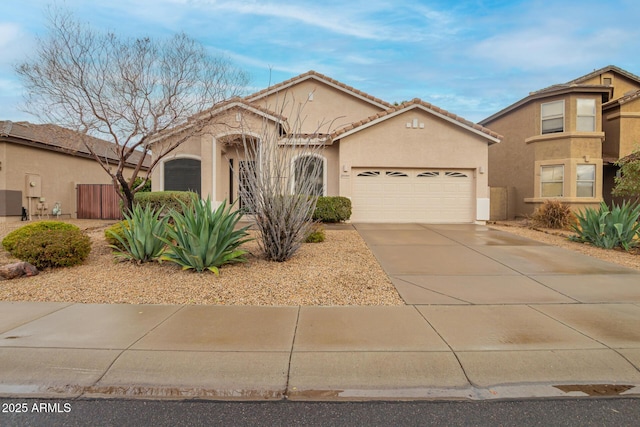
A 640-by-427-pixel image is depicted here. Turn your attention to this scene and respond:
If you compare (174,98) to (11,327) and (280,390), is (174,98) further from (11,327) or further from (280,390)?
(280,390)

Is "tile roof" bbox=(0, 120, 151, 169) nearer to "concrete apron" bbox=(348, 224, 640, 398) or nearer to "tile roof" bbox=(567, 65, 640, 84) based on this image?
"concrete apron" bbox=(348, 224, 640, 398)

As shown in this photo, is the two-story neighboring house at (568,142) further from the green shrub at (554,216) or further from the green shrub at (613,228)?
the green shrub at (613,228)

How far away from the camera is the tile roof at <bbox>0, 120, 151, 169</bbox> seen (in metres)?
12.7

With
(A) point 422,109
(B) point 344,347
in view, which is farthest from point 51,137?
(B) point 344,347

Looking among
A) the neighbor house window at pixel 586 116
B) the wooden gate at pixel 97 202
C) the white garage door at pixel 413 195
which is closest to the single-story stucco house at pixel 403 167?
the white garage door at pixel 413 195

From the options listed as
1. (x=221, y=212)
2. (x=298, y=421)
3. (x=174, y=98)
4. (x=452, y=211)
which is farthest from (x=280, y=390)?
(x=452, y=211)

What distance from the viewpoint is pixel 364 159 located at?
1568 cm

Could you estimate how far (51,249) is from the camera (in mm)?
7703

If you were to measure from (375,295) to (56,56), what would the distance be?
1197cm

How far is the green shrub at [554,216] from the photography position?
14.8 meters

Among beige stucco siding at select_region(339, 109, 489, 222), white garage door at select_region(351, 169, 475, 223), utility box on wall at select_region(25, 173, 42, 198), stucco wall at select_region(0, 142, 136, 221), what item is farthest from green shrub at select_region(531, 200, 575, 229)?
stucco wall at select_region(0, 142, 136, 221)

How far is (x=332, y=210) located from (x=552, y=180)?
10759 millimetres

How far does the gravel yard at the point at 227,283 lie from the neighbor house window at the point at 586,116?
1051 cm

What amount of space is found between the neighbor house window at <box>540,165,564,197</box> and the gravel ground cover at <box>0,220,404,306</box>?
13.2 m
